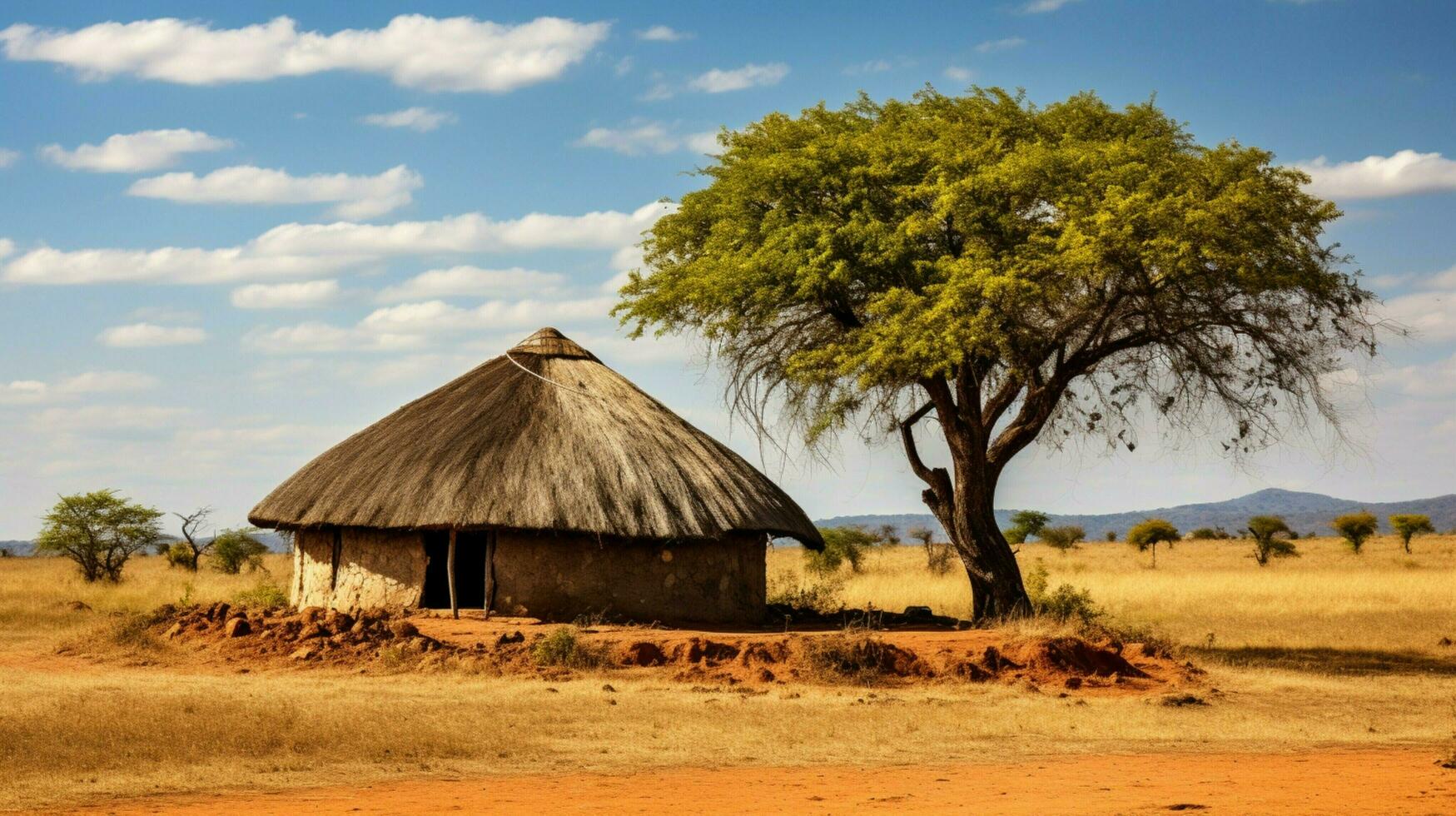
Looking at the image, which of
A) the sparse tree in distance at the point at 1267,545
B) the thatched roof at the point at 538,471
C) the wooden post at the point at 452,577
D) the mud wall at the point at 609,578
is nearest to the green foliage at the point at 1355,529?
the sparse tree in distance at the point at 1267,545

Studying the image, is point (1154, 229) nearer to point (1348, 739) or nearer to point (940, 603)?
point (1348, 739)

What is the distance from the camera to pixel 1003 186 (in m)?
16.2

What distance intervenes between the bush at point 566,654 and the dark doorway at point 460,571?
3596 millimetres

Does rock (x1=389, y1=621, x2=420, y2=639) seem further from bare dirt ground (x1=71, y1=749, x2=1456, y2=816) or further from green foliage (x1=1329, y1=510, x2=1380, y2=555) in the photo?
green foliage (x1=1329, y1=510, x2=1380, y2=555)

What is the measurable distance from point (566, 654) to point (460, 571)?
7.28 metres

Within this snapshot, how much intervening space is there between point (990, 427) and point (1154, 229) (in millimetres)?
3715

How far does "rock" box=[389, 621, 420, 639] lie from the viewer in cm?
1446

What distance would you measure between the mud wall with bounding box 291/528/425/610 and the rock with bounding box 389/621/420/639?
1.82m

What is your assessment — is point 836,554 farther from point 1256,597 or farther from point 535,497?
point 535,497

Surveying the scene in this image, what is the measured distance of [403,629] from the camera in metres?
14.6

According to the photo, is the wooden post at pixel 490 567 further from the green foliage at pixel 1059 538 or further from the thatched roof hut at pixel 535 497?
the green foliage at pixel 1059 538

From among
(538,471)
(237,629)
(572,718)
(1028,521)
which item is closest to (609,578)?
(538,471)

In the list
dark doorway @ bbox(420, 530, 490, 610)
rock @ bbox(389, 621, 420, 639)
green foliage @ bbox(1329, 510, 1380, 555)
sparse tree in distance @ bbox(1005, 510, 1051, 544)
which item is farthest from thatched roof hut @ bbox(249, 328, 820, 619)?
green foliage @ bbox(1329, 510, 1380, 555)

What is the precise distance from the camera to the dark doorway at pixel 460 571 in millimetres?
18297
